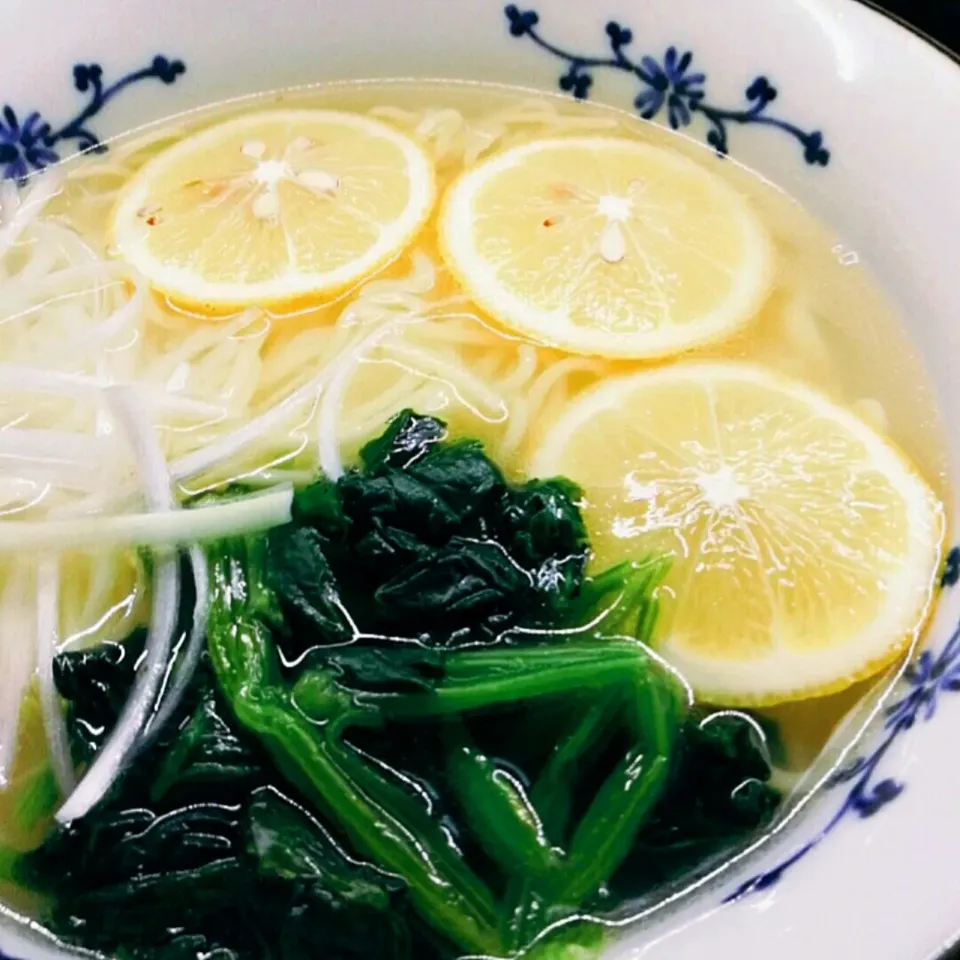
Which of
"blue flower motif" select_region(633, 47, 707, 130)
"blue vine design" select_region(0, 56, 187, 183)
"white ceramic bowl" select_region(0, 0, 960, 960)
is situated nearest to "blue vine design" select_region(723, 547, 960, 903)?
"white ceramic bowl" select_region(0, 0, 960, 960)

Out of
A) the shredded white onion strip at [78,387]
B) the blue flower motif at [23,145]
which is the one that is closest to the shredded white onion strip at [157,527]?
the shredded white onion strip at [78,387]

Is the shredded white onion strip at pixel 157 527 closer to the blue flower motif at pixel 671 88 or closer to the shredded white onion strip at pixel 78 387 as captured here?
the shredded white onion strip at pixel 78 387

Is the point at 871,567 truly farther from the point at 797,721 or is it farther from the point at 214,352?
the point at 214,352

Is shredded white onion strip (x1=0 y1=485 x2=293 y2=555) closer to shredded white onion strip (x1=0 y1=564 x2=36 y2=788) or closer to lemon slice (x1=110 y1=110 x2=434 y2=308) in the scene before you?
shredded white onion strip (x1=0 y1=564 x2=36 y2=788)

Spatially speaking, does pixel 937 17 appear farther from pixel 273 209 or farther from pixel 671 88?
pixel 273 209

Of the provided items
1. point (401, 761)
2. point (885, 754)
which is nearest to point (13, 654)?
point (401, 761)

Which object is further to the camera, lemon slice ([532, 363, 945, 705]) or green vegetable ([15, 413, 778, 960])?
lemon slice ([532, 363, 945, 705])
